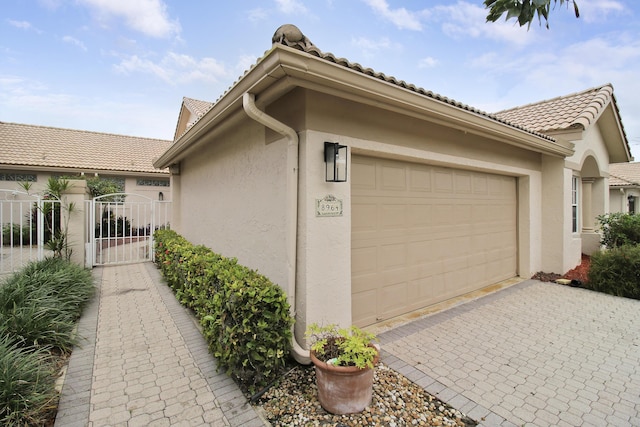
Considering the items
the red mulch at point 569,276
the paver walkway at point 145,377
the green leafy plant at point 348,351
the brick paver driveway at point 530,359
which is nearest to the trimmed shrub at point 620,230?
the red mulch at point 569,276

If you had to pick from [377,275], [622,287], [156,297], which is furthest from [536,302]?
[156,297]

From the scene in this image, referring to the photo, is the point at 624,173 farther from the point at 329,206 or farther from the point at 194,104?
the point at 194,104

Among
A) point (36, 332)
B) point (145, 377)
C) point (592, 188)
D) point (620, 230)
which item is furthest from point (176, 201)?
point (592, 188)

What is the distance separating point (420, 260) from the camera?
536 cm

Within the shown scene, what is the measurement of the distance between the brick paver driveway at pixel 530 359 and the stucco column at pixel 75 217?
27.6ft

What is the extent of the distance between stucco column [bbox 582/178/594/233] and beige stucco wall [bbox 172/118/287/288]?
11.9m

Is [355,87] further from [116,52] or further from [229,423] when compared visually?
[116,52]

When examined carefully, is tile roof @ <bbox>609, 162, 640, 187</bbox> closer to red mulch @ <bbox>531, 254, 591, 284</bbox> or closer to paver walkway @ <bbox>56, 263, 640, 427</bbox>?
red mulch @ <bbox>531, 254, 591, 284</bbox>

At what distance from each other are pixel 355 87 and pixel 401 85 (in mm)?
831

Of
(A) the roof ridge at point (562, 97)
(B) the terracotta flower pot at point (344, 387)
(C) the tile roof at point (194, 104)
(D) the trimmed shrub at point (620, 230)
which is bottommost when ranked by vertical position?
(B) the terracotta flower pot at point (344, 387)

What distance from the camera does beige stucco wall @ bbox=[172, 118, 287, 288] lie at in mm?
4004

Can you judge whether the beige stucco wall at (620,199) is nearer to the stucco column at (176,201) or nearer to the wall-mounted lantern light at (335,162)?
the wall-mounted lantern light at (335,162)

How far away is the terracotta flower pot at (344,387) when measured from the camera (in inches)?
108

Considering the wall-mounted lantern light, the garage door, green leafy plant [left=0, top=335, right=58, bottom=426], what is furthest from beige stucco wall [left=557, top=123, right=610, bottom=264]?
green leafy plant [left=0, top=335, right=58, bottom=426]
